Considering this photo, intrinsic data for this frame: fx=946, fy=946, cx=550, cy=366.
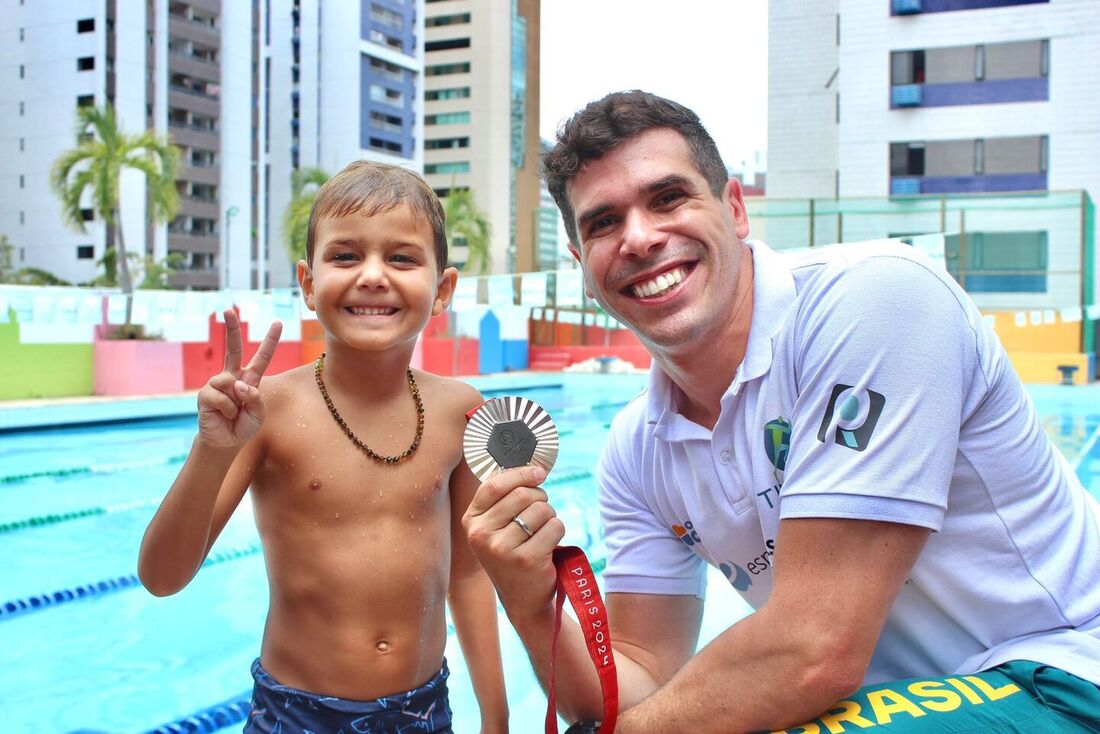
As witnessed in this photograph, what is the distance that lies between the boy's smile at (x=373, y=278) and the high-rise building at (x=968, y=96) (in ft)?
87.4

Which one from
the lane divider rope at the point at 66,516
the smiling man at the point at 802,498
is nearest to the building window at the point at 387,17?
the lane divider rope at the point at 66,516

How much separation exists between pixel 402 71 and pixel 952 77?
55.0 meters

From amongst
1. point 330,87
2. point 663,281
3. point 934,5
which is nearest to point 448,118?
point 330,87

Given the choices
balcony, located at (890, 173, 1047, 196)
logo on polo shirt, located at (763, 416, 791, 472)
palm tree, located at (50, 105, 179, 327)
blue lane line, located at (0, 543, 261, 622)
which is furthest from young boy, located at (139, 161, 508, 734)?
balcony, located at (890, 173, 1047, 196)

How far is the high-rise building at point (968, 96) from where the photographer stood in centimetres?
2459

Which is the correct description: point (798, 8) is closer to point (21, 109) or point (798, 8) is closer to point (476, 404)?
point (476, 404)

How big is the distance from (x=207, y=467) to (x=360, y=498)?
16.0 inches

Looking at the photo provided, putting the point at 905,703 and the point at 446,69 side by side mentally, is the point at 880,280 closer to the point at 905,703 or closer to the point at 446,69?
the point at 905,703

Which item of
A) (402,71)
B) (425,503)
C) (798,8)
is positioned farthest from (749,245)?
(402,71)

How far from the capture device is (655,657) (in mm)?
2035

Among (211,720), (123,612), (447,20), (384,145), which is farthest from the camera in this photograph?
(447,20)

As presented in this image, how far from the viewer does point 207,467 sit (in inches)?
68.6

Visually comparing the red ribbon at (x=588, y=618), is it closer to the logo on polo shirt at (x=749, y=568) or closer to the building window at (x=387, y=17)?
the logo on polo shirt at (x=749, y=568)

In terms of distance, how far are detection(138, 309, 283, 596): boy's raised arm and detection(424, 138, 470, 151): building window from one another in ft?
266
